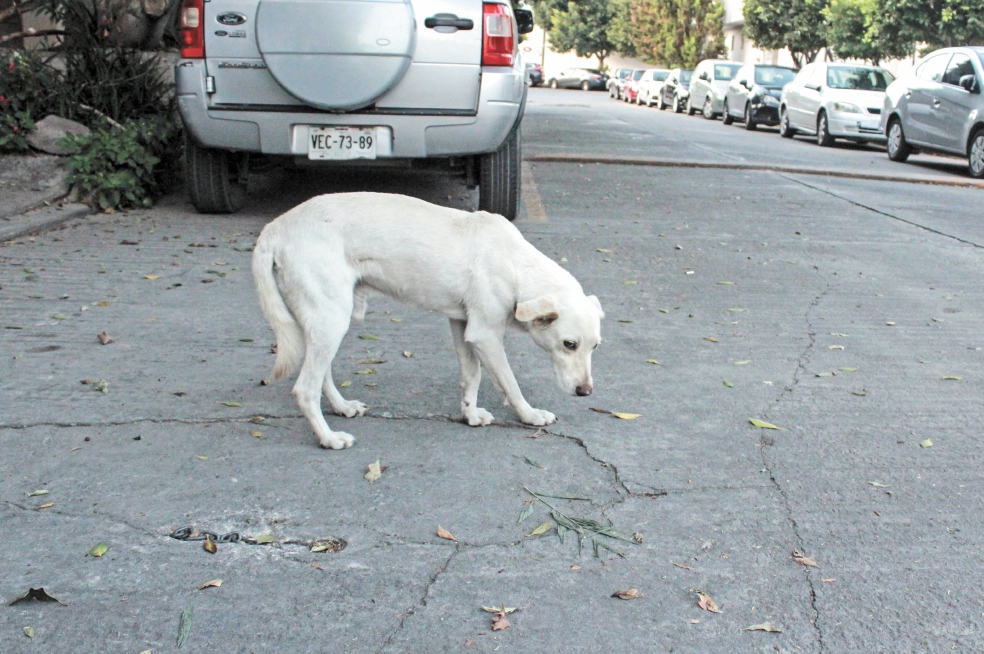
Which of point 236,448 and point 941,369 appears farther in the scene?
point 941,369

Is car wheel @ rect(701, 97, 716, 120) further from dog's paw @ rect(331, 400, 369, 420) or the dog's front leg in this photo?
dog's paw @ rect(331, 400, 369, 420)

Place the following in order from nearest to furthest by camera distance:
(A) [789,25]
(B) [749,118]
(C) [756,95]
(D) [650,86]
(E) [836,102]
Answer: (E) [836,102]
(C) [756,95]
(B) [749,118]
(A) [789,25]
(D) [650,86]

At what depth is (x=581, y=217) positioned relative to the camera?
871 centimetres

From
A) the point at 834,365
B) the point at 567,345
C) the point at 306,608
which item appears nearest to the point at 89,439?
the point at 306,608

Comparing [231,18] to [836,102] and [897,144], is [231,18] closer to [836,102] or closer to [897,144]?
[897,144]

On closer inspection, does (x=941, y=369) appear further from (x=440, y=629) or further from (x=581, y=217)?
(x=581, y=217)

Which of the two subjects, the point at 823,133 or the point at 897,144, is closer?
the point at 897,144

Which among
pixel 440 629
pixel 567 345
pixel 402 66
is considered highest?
pixel 402 66

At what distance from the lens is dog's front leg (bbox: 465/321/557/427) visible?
370 centimetres

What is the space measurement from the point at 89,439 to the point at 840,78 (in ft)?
60.0

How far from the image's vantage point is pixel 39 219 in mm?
7309

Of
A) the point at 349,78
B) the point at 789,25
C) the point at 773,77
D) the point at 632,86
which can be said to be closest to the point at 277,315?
the point at 349,78

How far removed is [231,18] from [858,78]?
1528 cm

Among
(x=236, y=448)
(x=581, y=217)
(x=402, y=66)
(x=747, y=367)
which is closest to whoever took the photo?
(x=236, y=448)
